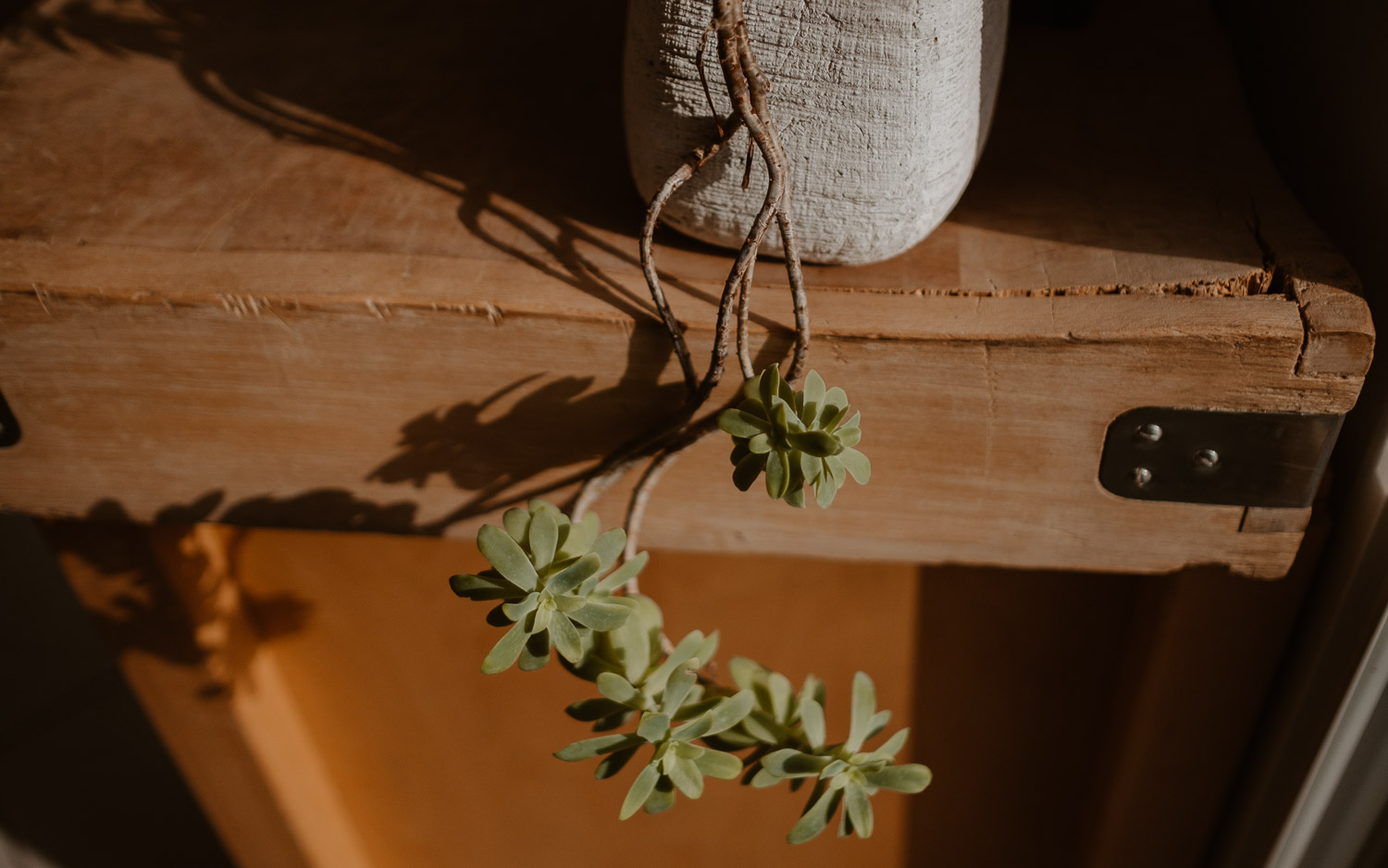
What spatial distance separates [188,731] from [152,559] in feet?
0.59

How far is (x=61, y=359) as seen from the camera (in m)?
0.48

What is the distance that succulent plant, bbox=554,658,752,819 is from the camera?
0.39 meters

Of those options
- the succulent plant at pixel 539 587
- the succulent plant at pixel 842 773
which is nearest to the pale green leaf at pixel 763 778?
the succulent plant at pixel 842 773

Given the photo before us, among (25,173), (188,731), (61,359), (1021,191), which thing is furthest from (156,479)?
(1021,191)

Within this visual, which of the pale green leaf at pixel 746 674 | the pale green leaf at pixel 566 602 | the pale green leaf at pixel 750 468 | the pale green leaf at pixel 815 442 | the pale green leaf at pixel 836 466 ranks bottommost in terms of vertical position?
the pale green leaf at pixel 746 674

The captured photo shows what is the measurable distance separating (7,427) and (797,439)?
46 cm

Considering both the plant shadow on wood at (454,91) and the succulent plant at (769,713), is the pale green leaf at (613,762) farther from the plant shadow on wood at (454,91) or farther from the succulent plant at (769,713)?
the plant shadow on wood at (454,91)

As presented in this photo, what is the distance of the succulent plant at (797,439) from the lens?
0.37 metres

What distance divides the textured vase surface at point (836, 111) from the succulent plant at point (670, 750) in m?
0.22

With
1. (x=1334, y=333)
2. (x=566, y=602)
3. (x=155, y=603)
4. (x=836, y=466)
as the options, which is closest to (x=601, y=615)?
(x=566, y=602)

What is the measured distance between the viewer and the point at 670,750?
40 centimetres

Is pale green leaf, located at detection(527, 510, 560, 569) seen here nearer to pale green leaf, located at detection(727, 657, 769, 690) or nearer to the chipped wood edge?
pale green leaf, located at detection(727, 657, 769, 690)

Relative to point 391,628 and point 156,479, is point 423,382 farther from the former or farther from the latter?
point 391,628

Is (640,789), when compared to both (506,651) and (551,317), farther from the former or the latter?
(551,317)
